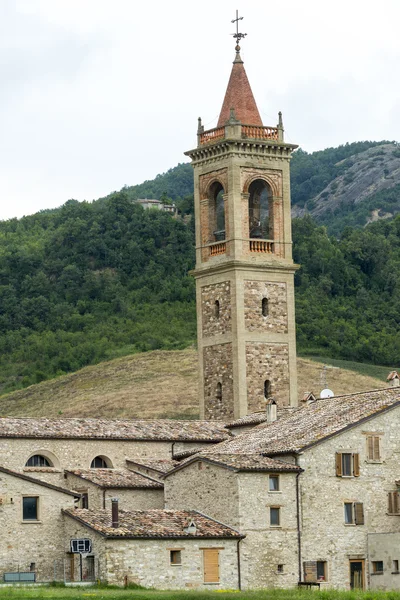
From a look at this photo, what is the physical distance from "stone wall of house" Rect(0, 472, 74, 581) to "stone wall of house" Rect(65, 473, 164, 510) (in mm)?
2087

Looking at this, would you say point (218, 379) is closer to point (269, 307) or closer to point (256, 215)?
point (269, 307)

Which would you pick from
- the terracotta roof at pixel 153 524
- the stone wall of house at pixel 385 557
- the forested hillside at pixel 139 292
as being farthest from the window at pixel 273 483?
the forested hillside at pixel 139 292

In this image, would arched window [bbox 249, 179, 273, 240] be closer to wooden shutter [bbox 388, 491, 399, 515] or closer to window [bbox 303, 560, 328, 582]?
wooden shutter [bbox 388, 491, 399, 515]

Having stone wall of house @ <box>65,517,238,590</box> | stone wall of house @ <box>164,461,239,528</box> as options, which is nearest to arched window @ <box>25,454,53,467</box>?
stone wall of house @ <box>164,461,239,528</box>

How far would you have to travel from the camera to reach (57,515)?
172ft

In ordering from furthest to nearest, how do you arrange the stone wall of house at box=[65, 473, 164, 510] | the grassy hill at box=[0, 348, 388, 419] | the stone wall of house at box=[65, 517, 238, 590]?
1. the grassy hill at box=[0, 348, 388, 419]
2. the stone wall of house at box=[65, 473, 164, 510]
3. the stone wall of house at box=[65, 517, 238, 590]

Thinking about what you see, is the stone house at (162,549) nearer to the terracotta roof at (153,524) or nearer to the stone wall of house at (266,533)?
the terracotta roof at (153,524)

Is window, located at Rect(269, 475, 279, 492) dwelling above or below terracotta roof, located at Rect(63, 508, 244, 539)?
above

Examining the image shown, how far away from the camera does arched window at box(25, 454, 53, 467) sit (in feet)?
187

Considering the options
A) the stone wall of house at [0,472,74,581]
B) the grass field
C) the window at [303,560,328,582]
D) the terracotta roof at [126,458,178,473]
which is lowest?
the grass field

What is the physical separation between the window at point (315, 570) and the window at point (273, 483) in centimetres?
242

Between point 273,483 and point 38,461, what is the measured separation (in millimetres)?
10462

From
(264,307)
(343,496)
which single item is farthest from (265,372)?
(343,496)

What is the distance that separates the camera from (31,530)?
2048 inches
